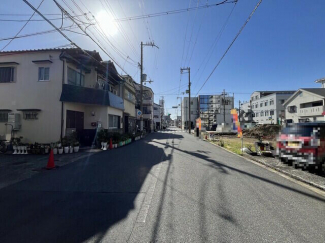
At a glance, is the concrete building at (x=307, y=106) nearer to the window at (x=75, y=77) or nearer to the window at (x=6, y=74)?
the window at (x=75, y=77)

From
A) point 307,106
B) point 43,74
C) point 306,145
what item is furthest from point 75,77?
point 307,106

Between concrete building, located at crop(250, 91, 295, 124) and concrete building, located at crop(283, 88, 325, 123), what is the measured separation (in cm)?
251

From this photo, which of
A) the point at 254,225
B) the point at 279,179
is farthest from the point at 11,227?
the point at 279,179

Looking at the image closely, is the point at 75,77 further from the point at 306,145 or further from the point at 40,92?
the point at 306,145

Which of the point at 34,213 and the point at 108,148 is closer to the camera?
the point at 34,213

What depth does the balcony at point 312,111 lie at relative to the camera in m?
28.6

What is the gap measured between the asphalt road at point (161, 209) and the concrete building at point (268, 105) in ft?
132

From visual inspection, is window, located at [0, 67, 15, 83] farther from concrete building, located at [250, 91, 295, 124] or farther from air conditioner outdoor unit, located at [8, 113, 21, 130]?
concrete building, located at [250, 91, 295, 124]

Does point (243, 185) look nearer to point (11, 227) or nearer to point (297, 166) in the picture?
point (297, 166)

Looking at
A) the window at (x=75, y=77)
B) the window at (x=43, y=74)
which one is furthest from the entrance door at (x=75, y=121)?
the window at (x=43, y=74)

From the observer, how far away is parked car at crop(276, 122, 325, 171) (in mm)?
5809

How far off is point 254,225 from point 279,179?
3.31 metres

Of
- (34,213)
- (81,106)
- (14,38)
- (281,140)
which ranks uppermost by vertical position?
(14,38)

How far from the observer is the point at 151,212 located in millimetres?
3428
